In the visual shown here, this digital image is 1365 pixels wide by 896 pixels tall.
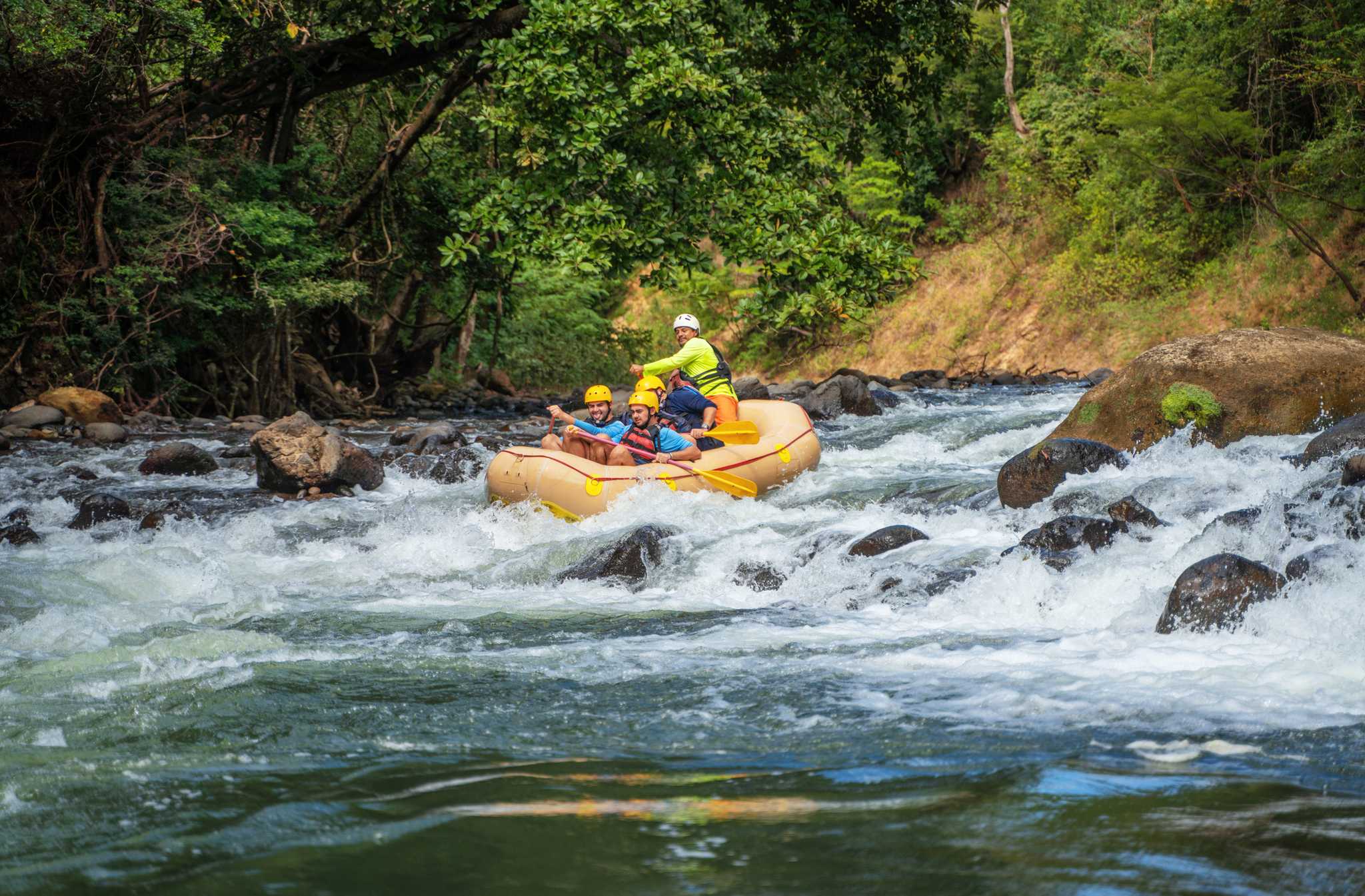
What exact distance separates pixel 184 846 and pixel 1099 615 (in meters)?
3.98

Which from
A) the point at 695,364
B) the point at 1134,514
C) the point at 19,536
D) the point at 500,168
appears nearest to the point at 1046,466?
the point at 1134,514

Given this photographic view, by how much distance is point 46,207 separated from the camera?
13.6 m

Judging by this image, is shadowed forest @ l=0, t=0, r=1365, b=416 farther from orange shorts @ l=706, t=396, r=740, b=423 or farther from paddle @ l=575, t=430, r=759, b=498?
paddle @ l=575, t=430, r=759, b=498

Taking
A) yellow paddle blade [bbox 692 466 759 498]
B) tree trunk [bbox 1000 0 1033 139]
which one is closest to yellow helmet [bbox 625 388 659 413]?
yellow paddle blade [bbox 692 466 759 498]

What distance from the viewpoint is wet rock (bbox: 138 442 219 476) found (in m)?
10.6

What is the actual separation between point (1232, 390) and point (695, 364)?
4.05m

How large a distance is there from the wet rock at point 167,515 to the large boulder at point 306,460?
2.76ft

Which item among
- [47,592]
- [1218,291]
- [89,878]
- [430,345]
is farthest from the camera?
[1218,291]

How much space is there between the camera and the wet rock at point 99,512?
8555 millimetres

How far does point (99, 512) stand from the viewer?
863 cm

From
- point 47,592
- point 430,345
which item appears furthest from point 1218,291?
point 47,592

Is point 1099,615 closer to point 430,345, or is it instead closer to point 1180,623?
point 1180,623

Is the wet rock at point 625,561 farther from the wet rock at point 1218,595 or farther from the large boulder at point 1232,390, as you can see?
the large boulder at point 1232,390

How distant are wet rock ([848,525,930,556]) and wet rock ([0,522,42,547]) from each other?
5322 millimetres
